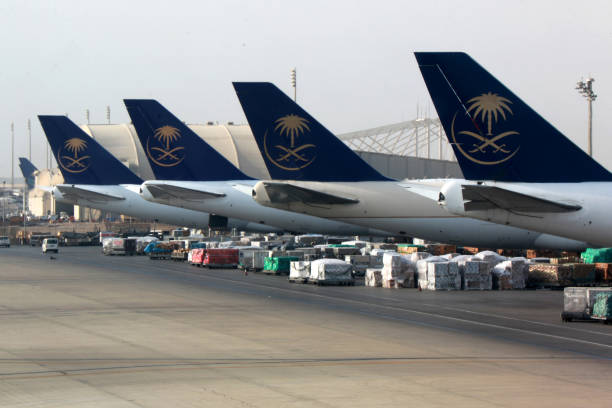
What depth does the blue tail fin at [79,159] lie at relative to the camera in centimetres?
7719

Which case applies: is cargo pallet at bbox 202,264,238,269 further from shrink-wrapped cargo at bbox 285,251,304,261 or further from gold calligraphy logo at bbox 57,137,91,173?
gold calligraphy logo at bbox 57,137,91,173

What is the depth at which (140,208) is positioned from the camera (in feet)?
243

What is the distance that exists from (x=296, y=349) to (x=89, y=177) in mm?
57816

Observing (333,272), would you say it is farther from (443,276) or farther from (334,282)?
(443,276)

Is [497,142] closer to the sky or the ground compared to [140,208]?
closer to the sky

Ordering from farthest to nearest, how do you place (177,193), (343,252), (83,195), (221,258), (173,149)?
(83,195) < (173,149) < (221,258) < (177,193) < (343,252)

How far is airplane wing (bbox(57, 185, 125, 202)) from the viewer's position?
73.5 m

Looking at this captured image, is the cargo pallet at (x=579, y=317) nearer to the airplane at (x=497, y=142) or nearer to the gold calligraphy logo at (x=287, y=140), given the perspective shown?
the airplane at (x=497, y=142)

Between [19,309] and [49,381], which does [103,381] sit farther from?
[19,309]

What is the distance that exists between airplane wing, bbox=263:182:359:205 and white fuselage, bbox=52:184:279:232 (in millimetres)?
26384

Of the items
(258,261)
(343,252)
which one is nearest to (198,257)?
(258,261)

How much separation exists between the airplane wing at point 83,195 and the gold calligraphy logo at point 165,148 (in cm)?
1250

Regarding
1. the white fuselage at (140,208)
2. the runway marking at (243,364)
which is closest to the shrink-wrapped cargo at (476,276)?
the runway marking at (243,364)

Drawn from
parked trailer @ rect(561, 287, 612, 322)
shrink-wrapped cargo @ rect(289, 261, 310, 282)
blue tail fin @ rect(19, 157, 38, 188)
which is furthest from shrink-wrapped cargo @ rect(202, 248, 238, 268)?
blue tail fin @ rect(19, 157, 38, 188)
